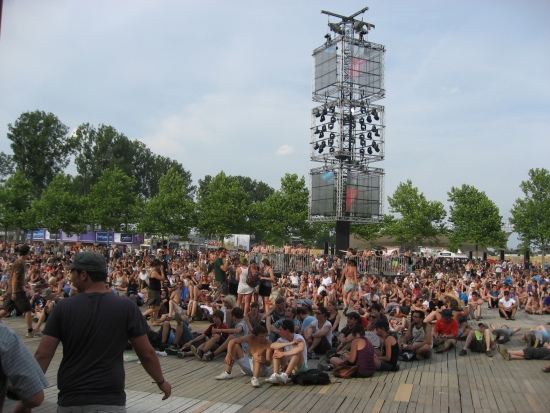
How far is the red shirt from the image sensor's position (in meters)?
10.8

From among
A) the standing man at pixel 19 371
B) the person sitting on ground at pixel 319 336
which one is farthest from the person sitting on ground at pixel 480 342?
the standing man at pixel 19 371

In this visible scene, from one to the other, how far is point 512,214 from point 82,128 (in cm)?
5381

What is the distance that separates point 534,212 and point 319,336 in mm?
40754

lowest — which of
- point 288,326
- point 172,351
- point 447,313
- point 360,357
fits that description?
point 172,351

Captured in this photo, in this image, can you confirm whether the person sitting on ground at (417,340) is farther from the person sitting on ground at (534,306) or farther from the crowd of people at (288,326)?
the person sitting on ground at (534,306)

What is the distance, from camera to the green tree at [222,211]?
51938 mm

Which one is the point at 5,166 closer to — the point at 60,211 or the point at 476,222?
the point at 60,211

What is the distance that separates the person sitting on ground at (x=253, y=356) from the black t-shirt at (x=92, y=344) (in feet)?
14.9

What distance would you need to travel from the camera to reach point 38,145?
61.5m

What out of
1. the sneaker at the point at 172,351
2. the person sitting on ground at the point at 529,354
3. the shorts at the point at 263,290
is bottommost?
the sneaker at the point at 172,351

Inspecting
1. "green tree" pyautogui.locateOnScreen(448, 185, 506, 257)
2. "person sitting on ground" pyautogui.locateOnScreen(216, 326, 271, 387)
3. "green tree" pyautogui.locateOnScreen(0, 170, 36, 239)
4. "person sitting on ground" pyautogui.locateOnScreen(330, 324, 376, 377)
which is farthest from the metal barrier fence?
"green tree" pyautogui.locateOnScreen(0, 170, 36, 239)

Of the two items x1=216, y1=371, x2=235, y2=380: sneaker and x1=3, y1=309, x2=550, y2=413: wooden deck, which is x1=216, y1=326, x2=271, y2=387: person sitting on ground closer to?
x1=216, y1=371, x2=235, y2=380: sneaker

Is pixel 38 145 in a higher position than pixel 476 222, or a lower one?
higher

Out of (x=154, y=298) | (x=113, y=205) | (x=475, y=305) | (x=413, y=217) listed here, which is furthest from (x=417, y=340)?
(x=113, y=205)
